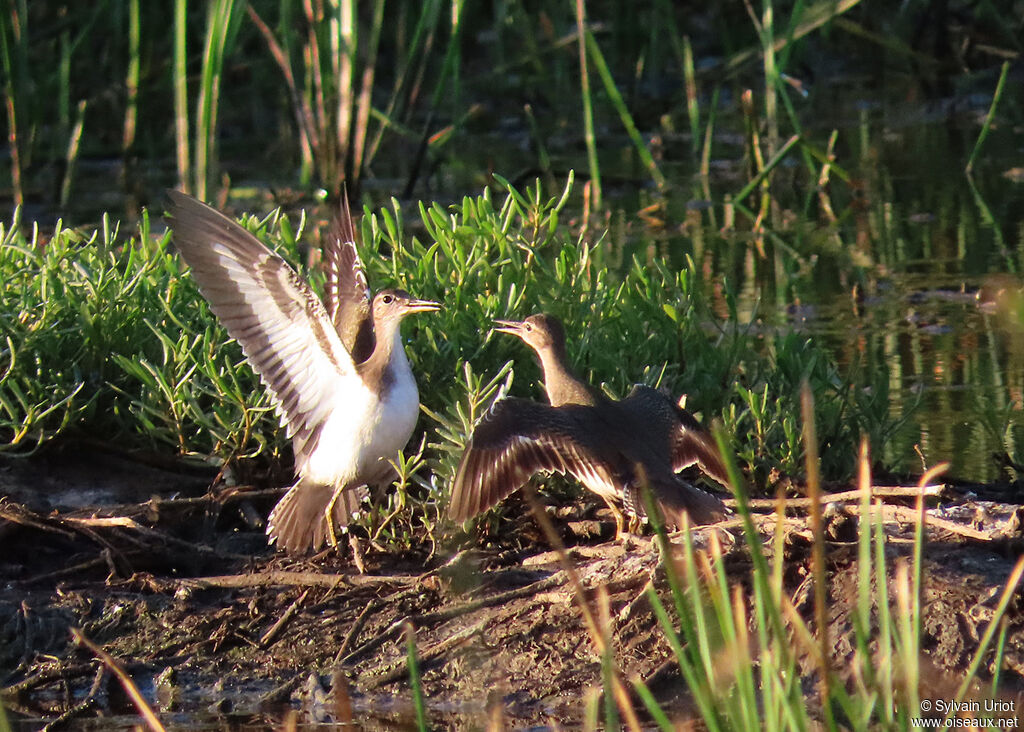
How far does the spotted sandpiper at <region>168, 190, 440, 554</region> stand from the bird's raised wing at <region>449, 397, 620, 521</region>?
36 cm

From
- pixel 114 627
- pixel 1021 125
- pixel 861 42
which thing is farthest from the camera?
pixel 861 42

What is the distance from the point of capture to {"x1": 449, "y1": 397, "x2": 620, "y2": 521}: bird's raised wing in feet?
14.1

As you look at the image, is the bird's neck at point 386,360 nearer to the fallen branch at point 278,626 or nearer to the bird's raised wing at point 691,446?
the fallen branch at point 278,626

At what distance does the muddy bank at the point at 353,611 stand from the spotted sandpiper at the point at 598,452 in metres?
0.15

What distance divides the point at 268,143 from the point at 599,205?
11.8ft

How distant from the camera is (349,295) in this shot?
5.44m

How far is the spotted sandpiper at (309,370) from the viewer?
15.3 feet

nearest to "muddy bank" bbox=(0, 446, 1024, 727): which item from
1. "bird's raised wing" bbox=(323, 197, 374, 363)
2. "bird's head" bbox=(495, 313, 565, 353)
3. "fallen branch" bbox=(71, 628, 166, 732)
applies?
"bird's head" bbox=(495, 313, 565, 353)

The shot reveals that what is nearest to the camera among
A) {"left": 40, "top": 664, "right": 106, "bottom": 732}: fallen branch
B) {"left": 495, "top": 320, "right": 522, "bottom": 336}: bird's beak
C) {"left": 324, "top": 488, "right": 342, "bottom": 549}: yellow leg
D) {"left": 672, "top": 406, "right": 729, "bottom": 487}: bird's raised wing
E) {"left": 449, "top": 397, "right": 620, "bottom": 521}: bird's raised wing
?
{"left": 40, "top": 664, "right": 106, "bottom": 732}: fallen branch

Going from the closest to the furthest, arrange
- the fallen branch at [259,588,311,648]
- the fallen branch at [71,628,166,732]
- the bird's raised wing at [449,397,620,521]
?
the fallen branch at [71,628,166,732], the bird's raised wing at [449,397,620,521], the fallen branch at [259,588,311,648]

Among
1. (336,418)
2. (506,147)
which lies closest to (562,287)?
(336,418)

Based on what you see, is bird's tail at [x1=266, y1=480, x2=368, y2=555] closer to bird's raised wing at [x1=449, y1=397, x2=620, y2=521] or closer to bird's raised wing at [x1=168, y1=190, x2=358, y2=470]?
bird's raised wing at [x1=168, y1=190, x2=358, y2=470]

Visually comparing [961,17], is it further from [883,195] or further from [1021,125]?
[883,195]

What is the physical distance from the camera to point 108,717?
4211mm
